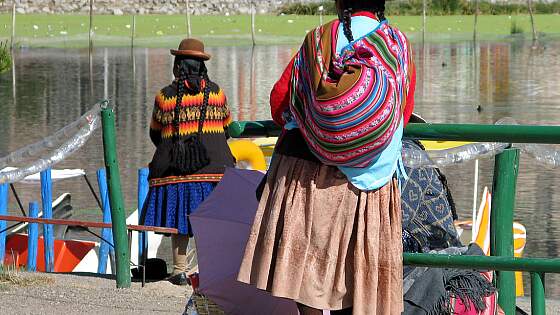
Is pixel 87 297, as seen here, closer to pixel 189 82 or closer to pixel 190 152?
pixel 190 152

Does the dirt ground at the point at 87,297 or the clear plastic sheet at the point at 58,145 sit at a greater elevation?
the clear plastic sheet at the point at 58,145

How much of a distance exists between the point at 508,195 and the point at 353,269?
2.64 ft

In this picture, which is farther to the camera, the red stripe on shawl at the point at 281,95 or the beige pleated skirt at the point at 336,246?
the red stripe on shawl at the point at 281,95

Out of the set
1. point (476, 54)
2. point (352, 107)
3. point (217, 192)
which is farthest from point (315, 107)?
point (476, 54)

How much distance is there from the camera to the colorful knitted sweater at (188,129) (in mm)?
7586

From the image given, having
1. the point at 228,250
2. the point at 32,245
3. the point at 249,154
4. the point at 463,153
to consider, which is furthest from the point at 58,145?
the point at 228,250

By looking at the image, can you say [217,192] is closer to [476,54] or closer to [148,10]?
[476,54]

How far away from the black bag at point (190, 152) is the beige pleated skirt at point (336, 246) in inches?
152

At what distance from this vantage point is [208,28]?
6234 cm

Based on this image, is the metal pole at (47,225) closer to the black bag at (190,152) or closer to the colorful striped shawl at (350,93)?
the black bag at (190,152)

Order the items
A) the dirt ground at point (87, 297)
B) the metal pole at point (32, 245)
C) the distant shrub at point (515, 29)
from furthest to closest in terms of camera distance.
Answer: the distant shrub at point (515, 29) < the metal pole at point (32, 245) < the dirt ground at point (87, 297)

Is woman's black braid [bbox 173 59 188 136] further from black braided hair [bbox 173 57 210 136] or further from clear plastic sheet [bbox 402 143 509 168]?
clear plastic sheet [bbox 402 143 509 168]

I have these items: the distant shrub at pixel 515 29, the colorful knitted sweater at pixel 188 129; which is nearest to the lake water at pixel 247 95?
the colorful knitted sweater at pixel 188 129

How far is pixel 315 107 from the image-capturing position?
3.66 metres
